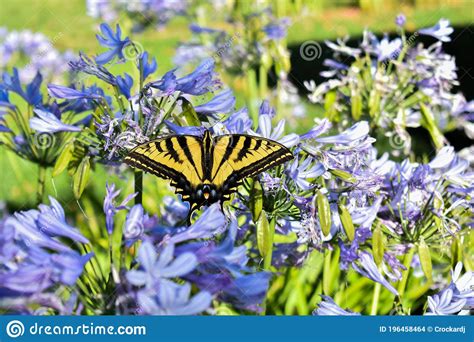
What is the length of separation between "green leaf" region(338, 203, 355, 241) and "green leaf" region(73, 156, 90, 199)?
0.71 metres

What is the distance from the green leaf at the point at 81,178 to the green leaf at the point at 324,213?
2.10 feet

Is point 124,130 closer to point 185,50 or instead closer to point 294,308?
point 294,308

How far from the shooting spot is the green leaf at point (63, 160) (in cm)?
182

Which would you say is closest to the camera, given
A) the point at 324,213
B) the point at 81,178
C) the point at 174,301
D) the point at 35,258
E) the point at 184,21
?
the point at 174,301

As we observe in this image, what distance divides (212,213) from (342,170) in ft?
1.73

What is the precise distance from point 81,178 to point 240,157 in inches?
17.6

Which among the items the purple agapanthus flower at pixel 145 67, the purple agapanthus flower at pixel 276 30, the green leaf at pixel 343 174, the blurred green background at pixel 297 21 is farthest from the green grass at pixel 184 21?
the green leaf at pixel 343 174

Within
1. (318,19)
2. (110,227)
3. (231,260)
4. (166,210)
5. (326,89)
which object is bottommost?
(231,260)

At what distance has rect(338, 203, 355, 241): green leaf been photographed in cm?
175

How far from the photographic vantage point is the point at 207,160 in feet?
6.01

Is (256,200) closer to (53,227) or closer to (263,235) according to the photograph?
(263,235)

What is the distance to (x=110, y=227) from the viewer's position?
5.05 feet

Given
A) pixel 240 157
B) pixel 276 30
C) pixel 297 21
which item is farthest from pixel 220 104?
pixel 297 21

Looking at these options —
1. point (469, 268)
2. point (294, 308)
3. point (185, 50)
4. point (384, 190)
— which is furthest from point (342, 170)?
point (185, 50)
